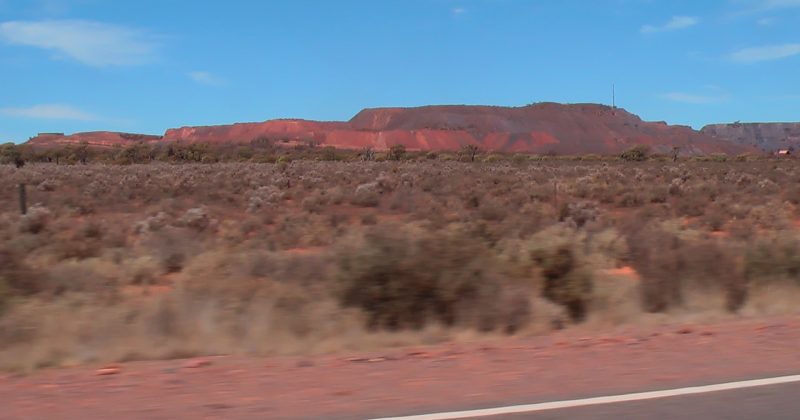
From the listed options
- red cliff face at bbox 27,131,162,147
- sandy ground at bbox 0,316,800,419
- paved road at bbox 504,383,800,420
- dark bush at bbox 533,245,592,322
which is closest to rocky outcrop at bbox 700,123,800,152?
red cliff face at bbox 27,131,162,147

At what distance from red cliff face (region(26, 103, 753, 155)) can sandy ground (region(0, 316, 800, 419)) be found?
130493 millimetres

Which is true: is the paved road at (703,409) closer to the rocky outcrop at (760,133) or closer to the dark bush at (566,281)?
the dark bush at (566,281)

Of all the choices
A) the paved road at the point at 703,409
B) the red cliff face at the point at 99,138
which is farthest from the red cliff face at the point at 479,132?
the paved road at the point at 703,409

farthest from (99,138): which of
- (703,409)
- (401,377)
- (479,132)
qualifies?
(703,409)

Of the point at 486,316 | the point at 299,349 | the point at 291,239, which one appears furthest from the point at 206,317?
the point at 291,239

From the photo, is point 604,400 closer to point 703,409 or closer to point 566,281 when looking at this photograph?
point 703,409

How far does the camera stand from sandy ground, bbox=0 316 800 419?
658 centimetres

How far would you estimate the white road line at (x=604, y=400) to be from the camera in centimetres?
625

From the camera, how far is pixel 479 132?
149 metres

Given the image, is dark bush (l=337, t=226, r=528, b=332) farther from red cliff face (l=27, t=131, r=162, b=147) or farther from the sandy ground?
red cliff face (l=27, t=131, r=162, b=147)

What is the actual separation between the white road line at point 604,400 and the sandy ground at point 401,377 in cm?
18

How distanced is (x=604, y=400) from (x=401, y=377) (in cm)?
210

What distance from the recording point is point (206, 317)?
994cm

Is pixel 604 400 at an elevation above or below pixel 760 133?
below
